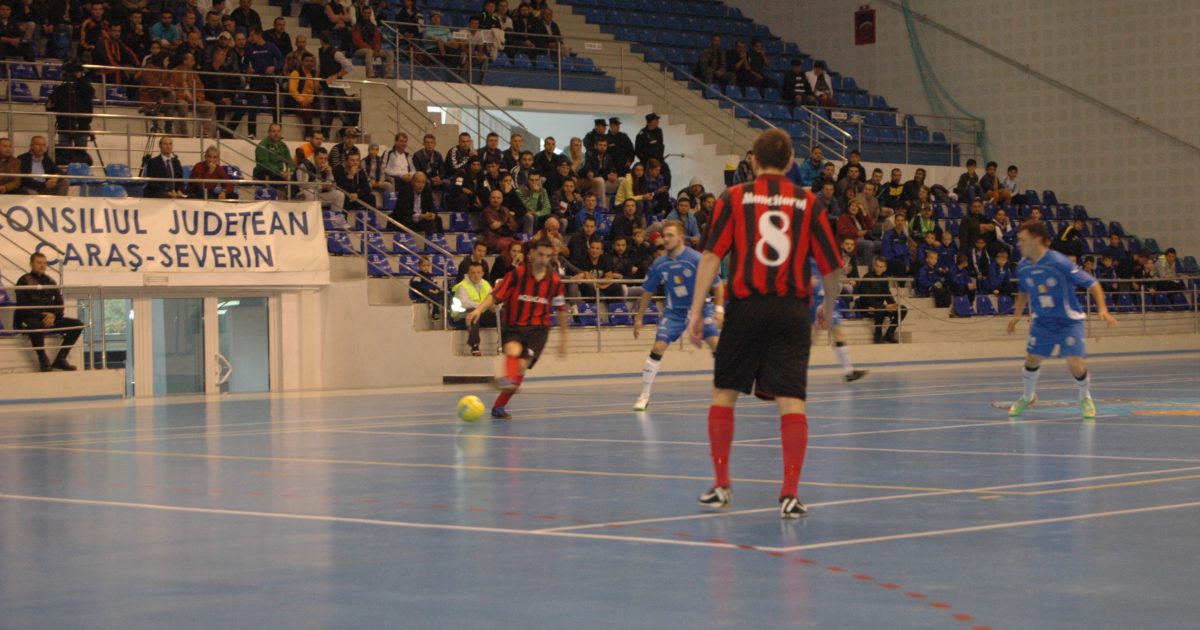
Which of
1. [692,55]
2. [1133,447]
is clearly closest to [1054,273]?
[1133,447]

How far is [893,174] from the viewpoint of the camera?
106 ft

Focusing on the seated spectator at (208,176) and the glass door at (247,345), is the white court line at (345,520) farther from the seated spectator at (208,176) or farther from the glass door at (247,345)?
the glass door at (247,345)

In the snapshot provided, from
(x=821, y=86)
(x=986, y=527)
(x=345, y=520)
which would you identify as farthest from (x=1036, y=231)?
(x=821, y=86)

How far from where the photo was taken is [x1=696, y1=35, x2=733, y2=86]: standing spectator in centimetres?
3581

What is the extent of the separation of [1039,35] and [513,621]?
114ft

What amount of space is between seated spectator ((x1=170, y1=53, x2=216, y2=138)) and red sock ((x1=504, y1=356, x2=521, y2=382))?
11302mm

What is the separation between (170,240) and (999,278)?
16787 millimetres

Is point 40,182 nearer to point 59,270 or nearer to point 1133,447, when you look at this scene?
point 59,270

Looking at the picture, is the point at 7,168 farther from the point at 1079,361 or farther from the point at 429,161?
the point at 1079,361

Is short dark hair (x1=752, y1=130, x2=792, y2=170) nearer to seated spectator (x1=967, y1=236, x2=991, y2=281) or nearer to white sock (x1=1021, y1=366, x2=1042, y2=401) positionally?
white sock (x1=1021, y1=366, x2=1042, y2=401)

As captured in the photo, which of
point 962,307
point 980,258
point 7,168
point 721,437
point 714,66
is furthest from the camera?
point 714,66

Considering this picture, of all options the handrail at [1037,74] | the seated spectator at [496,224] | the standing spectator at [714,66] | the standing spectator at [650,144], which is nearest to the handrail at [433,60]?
the standing spectator at [650,144]

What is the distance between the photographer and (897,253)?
98.6 ft

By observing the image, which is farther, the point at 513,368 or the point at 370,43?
the point at 370,43
